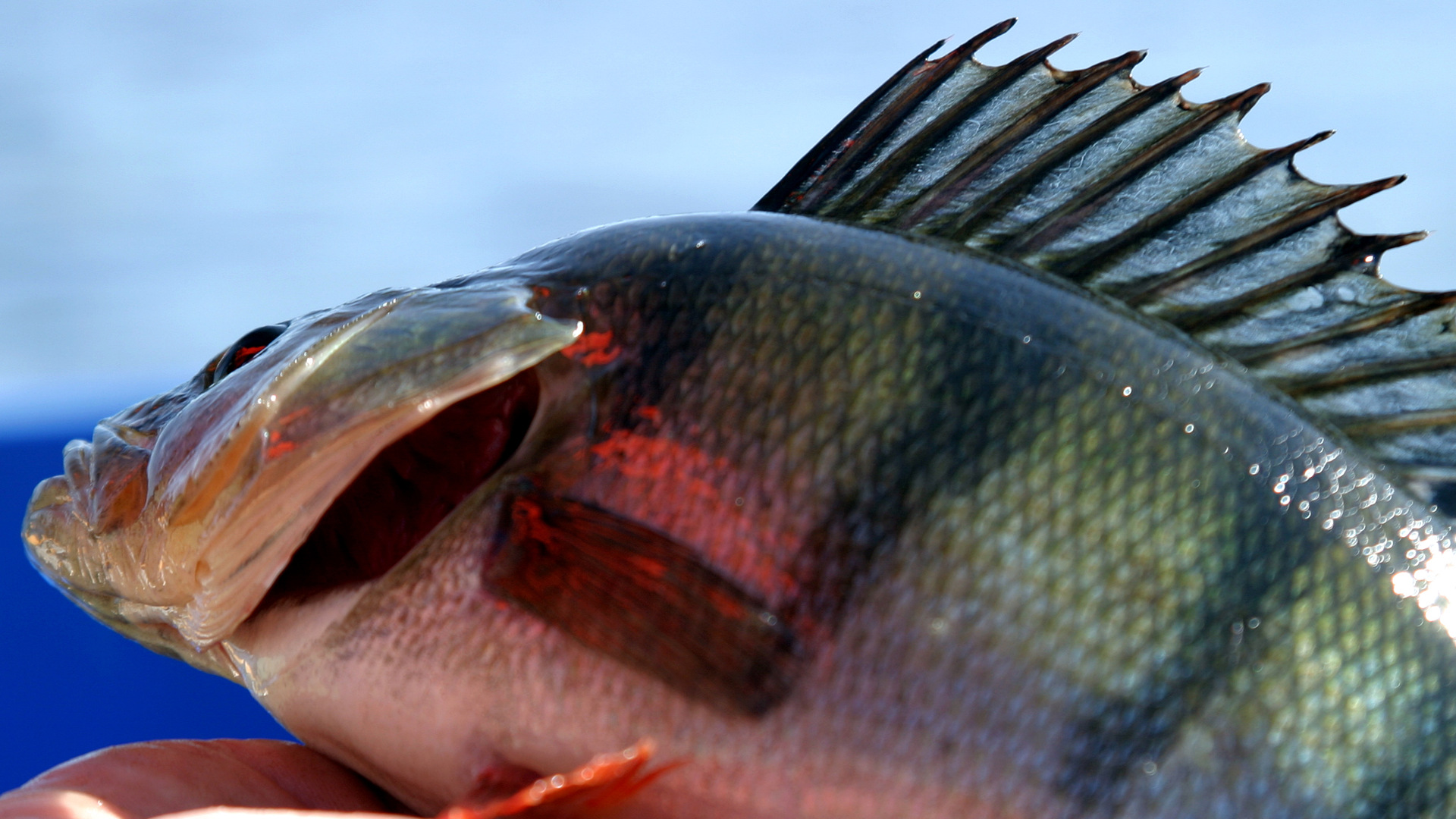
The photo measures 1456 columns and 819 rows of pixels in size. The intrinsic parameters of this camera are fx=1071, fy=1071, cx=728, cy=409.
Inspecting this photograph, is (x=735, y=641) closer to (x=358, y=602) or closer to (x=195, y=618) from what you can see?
(x=358, y=602)

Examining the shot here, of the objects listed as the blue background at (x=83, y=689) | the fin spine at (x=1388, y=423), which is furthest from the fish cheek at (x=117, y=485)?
the blue background at (x=83, y=689)

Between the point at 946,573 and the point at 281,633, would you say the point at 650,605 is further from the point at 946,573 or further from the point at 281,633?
the point at 281,633

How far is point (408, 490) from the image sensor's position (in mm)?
971

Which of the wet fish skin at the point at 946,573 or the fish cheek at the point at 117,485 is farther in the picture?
the fish cheek at the point at 117,485

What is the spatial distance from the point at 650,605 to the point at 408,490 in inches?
11.8

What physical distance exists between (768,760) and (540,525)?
25 cm

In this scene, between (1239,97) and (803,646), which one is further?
(1239,97)

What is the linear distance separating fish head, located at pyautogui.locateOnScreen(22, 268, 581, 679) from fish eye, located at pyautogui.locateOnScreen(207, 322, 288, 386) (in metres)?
0.02

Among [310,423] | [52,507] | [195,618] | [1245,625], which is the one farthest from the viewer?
[52,507]

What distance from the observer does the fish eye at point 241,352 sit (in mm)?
1114

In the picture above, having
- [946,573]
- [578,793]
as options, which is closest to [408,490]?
[578,793]

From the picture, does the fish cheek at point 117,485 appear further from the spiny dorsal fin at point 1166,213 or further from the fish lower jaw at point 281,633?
the spiny dorsal fin at point 1166,213

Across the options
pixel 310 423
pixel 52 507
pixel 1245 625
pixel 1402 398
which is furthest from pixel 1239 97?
pixel 52 507

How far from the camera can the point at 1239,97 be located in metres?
1.10
